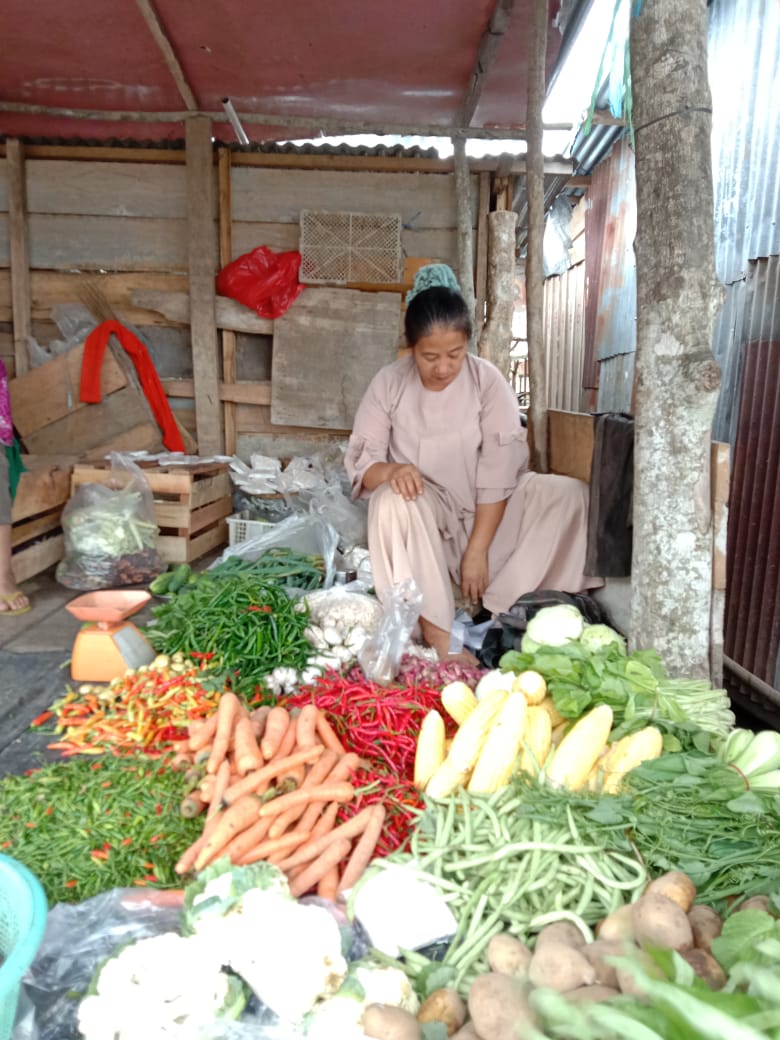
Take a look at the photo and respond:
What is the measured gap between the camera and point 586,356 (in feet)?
30.6

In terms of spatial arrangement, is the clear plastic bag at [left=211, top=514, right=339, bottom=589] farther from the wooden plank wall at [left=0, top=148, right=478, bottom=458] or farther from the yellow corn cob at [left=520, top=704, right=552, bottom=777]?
the wooden plank wall at [left=0, top=148, right=478, bottom=458]

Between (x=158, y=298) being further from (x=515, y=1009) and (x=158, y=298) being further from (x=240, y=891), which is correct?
(x=515, y=1009)

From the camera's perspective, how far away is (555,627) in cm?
281

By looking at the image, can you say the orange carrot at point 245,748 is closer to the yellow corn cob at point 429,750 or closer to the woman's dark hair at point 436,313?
the yellow corn cob at point 429,750

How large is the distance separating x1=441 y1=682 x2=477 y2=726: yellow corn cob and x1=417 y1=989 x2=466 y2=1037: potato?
101 cm

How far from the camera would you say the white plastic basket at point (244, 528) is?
493 centimetres

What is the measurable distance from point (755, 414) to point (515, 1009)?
3729 millimetres

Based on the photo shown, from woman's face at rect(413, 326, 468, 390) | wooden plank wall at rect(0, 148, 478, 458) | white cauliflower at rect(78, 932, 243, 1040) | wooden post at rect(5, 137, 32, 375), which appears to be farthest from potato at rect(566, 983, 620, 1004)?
wooden post at rect(5, 137, 32, 375)

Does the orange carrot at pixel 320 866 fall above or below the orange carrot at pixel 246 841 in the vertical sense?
below

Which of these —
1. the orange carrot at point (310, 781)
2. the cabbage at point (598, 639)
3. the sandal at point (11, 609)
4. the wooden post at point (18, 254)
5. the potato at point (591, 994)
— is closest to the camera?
the potato at point (591, 994)

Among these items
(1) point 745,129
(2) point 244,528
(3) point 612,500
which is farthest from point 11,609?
(1) point 745,129

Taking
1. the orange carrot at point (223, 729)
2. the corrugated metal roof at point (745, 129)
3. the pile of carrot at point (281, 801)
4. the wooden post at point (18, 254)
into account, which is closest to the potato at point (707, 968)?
the pile of carrot at point (281, 801)

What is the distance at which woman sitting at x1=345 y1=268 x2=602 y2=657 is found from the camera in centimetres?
331

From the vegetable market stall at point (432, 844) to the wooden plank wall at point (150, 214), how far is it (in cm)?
433
